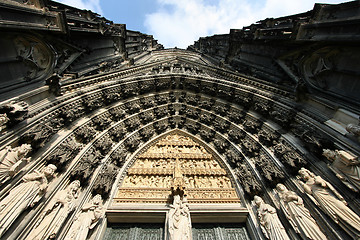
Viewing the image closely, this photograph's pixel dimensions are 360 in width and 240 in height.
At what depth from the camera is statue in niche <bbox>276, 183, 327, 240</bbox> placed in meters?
3.14

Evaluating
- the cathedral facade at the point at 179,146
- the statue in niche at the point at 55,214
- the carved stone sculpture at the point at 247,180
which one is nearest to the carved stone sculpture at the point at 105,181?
the cathedral facade at the point at 179,146

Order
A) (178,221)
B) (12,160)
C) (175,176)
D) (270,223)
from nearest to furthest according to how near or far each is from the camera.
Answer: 1. (12,160)
2. (270,223)
3. (178,221)
4. (175,176)

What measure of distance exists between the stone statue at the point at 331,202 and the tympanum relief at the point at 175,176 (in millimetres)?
2263

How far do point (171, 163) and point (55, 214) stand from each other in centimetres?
411

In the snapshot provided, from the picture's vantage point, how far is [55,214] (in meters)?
3.57

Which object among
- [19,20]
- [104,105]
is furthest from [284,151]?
[19,20]

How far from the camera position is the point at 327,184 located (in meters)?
3.45

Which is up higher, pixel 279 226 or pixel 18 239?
pixel 279 226

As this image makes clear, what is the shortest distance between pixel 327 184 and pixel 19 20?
8.68 metres

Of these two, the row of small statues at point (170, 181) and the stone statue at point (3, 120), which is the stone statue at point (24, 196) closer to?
the stone statue at point (3, 120)

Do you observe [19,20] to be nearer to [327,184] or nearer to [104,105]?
[104,105]

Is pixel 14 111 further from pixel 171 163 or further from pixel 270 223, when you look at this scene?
pixel 270 223

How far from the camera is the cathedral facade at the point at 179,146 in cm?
343

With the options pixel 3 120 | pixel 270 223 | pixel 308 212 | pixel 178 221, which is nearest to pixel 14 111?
pixel 3 120
